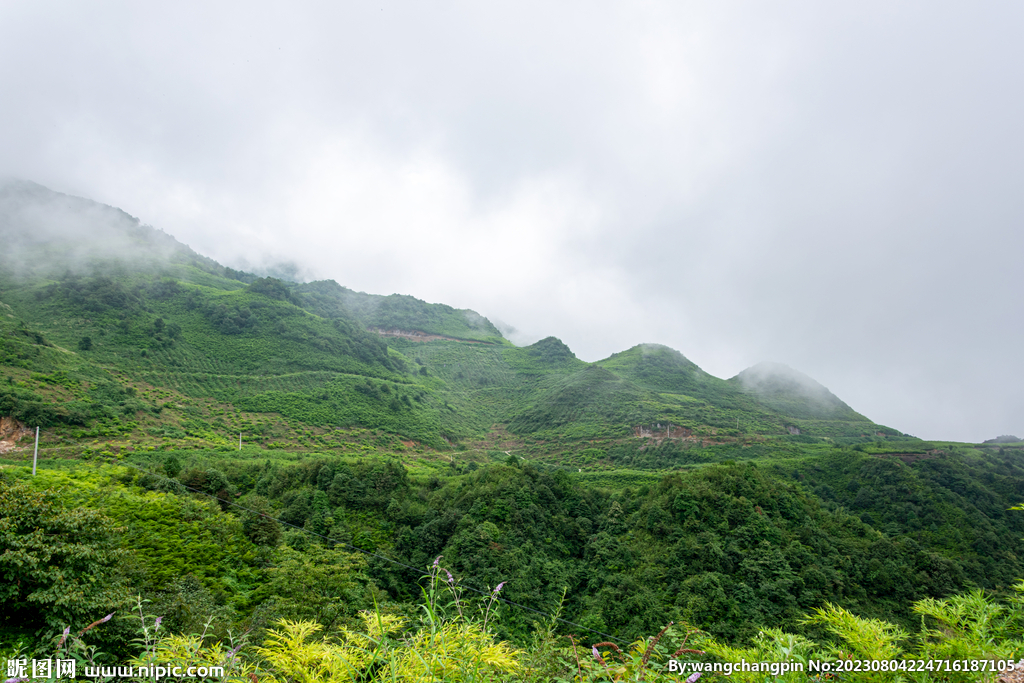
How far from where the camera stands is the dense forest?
15.4 feet

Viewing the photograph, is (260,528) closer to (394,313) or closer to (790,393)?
(790,393)

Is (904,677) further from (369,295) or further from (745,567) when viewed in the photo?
(369,295)

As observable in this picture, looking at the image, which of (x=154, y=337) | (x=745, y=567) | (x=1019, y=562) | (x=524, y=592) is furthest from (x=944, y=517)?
(x=154, y=337)

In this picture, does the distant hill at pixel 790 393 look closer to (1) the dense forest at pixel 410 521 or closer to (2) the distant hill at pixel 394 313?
(1) the dense forest at pixel 410 521

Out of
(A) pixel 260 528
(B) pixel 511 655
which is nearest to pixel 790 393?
(A) pixel 260 528

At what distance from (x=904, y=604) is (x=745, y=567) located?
867 centimetres

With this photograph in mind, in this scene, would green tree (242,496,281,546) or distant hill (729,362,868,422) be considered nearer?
green tree (242,496,281,546)

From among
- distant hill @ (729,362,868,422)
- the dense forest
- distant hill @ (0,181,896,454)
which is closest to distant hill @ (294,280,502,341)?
distant hill @ (0,181,896,454)

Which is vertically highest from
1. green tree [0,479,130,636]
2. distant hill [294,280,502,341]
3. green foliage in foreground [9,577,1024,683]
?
distant hill [294,280,502,341]

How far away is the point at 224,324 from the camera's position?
7438cm

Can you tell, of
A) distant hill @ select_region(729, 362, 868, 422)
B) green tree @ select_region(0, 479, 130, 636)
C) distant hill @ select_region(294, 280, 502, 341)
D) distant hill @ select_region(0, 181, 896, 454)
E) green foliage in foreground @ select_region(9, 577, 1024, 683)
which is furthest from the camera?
distant hill @ select_region(294, 280, 502, 341)

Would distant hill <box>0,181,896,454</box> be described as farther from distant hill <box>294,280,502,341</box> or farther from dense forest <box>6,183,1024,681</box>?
distant hill <box>294,280,502,341</box>

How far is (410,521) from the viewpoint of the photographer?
2666 cm

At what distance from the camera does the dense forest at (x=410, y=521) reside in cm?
470
